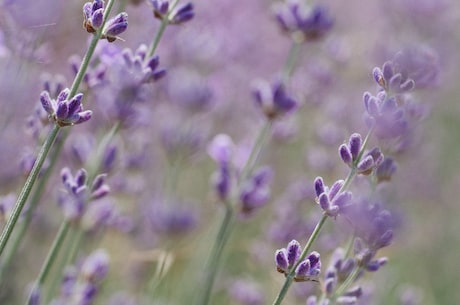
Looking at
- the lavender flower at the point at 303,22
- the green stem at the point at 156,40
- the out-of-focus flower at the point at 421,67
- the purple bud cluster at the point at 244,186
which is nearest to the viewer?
the green stem at the point at 156,40

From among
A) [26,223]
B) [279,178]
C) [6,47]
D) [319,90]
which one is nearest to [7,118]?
[6,47]

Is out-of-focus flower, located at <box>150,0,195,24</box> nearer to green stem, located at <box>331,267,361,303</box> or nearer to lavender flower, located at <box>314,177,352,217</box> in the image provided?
lavender flower, located at <box>314,177,352,217</box>

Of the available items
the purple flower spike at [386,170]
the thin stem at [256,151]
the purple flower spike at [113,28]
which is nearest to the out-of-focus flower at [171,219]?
the thin stem at [256,151]

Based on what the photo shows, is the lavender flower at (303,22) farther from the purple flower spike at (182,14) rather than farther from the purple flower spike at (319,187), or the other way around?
the purple flower spike at (319,187)

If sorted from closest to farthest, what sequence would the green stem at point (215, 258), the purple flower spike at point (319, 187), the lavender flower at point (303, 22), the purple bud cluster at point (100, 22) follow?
the purple bud cluster at point (100, 22), the purple flower spike at point (319, 187), the green stem at point (215, 258), the lavender flower at point (303, 22)

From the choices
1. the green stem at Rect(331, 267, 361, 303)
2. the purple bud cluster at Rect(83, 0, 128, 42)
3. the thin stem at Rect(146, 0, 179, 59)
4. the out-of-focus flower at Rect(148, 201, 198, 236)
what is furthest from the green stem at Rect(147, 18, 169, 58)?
the out-of-focus flower at Rect(148, 201, 198, 236)

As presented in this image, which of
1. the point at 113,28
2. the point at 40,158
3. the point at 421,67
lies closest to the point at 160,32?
the point at 113,28

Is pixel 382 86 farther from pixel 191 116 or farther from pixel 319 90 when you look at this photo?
pixel 319 90
